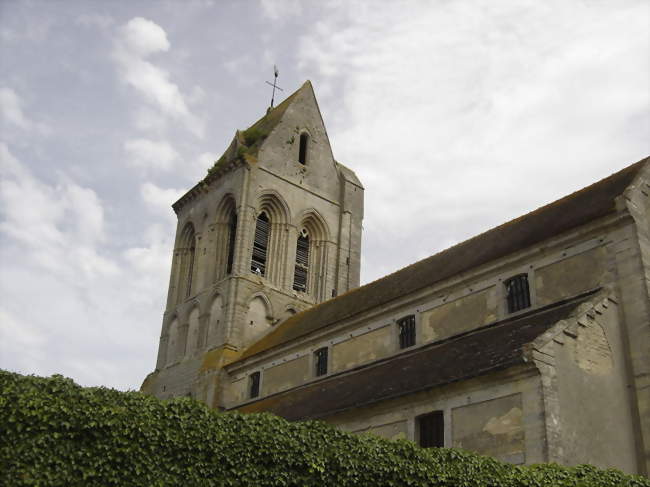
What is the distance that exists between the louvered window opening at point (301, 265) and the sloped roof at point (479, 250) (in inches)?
199

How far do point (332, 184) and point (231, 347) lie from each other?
1162cm

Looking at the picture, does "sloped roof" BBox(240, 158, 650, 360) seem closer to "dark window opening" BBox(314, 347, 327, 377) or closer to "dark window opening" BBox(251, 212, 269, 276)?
"dark window opening" BBox(314, 347, 327, 377)

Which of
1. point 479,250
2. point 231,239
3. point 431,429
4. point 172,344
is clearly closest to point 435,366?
point 431,429

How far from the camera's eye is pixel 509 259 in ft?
71.2

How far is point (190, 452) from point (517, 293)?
485 inches

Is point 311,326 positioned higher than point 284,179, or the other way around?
point 284,179

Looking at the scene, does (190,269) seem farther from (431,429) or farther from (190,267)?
(431,429)

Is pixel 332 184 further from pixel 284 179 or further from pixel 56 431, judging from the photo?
pixel 56 431

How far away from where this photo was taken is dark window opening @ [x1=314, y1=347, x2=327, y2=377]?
89.8ft

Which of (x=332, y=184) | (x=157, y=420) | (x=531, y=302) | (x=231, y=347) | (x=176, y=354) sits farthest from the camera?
(x=332, y=184)

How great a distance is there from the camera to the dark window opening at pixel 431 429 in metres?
18.0

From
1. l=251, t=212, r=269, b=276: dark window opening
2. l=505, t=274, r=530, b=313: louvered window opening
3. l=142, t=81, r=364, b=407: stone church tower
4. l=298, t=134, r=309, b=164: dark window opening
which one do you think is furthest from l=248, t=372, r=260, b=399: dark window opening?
l=298, t=134, r=309, b=164: dark window opening

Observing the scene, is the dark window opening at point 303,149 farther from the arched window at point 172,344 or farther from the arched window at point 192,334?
the arched window at point 172,344

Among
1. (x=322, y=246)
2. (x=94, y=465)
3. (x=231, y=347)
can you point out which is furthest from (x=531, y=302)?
(x=322, y=246)
